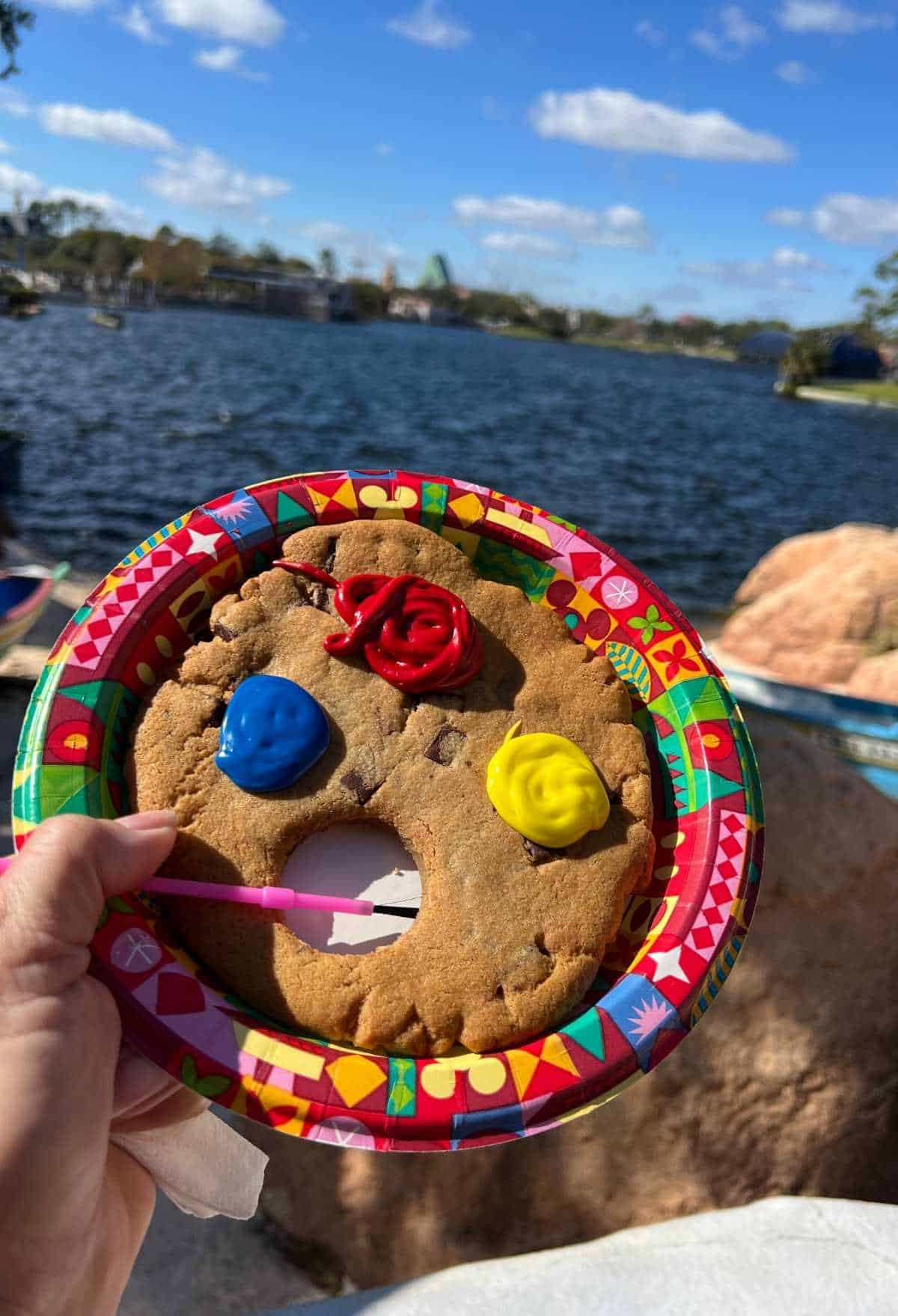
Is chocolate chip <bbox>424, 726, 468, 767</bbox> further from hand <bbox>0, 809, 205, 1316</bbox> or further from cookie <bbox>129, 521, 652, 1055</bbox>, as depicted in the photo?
hand <bbox>0, 809, 205, 1316</bbox>

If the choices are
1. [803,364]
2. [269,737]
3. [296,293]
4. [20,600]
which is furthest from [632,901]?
[296,293]

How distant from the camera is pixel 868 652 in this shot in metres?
9.26

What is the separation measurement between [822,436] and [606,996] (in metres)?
50.7

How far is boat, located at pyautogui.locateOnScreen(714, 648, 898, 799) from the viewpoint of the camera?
6410 millimetres

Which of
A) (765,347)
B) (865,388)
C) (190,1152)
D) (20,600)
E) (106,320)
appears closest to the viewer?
(190,1152)

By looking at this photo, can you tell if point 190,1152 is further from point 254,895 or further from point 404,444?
point 404,444

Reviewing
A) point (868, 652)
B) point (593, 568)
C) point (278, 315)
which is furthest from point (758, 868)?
point (278, 315)

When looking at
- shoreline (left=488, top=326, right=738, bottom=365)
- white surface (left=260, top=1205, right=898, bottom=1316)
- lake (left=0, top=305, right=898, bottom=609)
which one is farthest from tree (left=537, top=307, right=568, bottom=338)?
white surface (left=260, top=1205, right=898, bottom=1316)

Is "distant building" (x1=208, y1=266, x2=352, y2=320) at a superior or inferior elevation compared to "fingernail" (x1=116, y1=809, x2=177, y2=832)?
superior

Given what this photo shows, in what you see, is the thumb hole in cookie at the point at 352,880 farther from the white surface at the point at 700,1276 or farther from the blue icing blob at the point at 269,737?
the white surface at the point at 700,1276

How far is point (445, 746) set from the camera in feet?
6.45

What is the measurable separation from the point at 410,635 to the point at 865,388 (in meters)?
87.7

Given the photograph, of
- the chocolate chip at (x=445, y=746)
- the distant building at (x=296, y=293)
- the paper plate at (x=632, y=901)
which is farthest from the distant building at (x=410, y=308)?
the chocolate chip at (x=445, y=746)

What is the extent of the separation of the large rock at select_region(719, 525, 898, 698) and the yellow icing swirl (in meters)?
7.19
